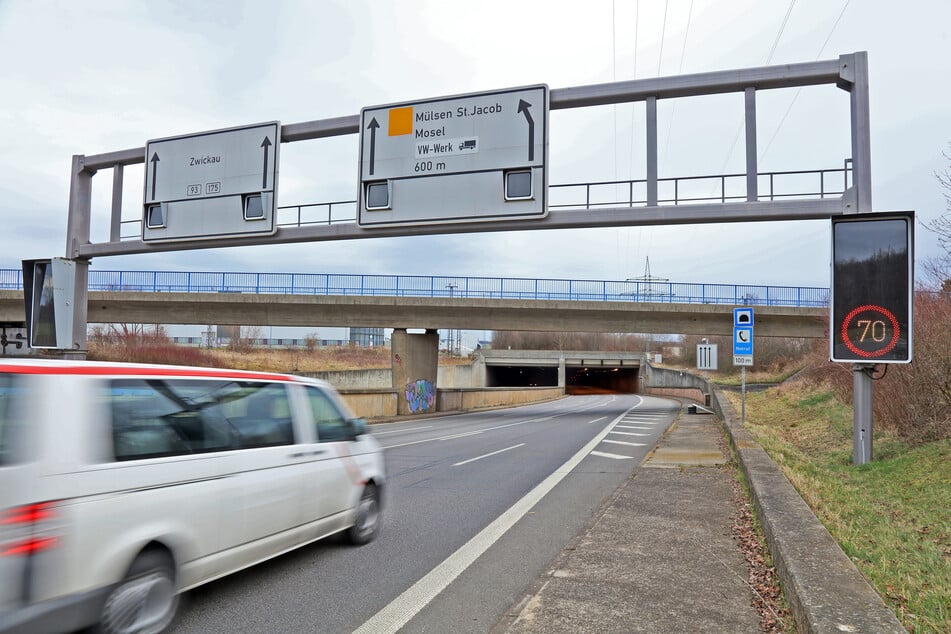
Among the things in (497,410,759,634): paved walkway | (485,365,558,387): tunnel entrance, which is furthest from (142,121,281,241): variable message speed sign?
(485,365,558,387): tunnel entrance

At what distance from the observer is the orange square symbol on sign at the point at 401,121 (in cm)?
1331

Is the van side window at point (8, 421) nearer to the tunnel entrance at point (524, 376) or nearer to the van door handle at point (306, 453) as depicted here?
the van door handle at point (306, 453)

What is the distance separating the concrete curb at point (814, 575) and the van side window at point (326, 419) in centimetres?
376

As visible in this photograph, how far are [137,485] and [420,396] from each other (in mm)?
29742

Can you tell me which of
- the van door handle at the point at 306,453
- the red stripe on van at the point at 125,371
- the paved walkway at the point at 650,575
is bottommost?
the paved walkway at the point at 650,575

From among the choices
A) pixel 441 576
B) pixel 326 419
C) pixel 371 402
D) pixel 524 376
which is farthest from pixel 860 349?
pixel 524 376

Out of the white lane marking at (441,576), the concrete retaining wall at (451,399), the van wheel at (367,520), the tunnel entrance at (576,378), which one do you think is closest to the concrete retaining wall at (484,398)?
the concrete retaining wall at (451,399)

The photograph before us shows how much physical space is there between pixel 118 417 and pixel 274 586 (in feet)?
6.96

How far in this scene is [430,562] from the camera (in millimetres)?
6090

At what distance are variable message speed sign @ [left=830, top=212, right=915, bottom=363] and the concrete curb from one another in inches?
149

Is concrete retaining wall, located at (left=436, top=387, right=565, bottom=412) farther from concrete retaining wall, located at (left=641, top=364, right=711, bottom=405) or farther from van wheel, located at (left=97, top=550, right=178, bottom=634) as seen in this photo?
van wheel, located at (left=97, top=550, right=178, bottom=634)

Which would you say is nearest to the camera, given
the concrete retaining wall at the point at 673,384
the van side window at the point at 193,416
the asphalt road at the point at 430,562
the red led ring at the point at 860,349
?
the van side window at the point at 193,416

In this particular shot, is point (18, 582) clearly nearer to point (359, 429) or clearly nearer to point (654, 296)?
point (359, 429)

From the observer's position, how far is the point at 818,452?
1423 centimetres
